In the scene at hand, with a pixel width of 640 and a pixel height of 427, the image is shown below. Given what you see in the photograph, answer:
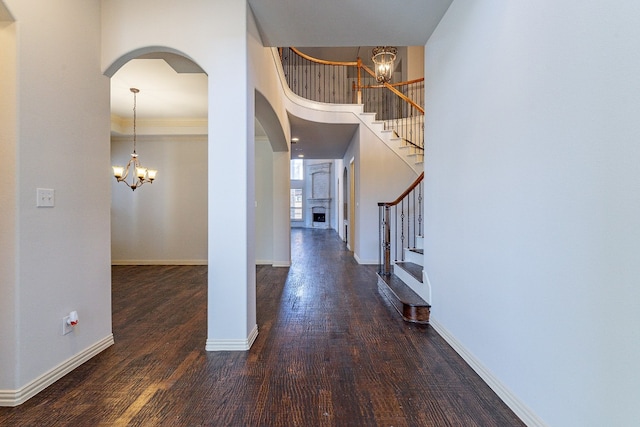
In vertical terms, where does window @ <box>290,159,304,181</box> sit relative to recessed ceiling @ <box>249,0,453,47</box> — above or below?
above

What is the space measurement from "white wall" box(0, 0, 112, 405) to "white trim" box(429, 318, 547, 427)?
2.71 m

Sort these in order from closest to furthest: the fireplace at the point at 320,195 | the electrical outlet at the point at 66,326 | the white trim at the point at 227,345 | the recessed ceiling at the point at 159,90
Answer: the electrical outlet at the point at 66,326, the white trim at the point at 227,345, the recessed ceiling at the point at 159,90, the fireplace at the point at 320,195

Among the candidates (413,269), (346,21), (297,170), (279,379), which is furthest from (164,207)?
(297,170)

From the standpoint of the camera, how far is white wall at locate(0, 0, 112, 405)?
1.74 meters

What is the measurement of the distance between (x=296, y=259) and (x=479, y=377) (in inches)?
193

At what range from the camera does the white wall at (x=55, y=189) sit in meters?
1.74

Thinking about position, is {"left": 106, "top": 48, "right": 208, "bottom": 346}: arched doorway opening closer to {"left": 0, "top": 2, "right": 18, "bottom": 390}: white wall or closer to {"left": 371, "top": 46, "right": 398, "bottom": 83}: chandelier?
{"left": 371, "top": 46, "right": 398, "bottom": 83}: chandelier

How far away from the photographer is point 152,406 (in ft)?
5.57

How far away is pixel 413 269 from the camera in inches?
146

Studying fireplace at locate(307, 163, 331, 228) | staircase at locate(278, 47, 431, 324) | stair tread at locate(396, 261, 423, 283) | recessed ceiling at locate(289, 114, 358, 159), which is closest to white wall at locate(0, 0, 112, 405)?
staircase at locate(278, 47, 431, 324)

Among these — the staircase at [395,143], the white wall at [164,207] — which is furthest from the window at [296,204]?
the staircase at [395,143]

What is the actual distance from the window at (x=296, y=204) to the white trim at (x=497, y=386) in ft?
45.0

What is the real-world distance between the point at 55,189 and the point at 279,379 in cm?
188

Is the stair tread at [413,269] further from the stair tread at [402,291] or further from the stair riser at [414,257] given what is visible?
the stair tread at [402,291]
